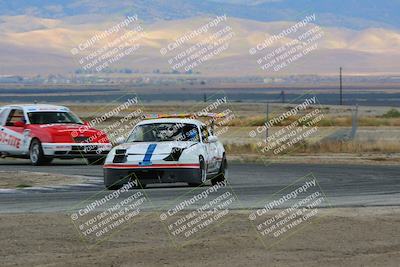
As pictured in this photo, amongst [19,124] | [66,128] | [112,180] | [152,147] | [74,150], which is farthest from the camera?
[19,124]

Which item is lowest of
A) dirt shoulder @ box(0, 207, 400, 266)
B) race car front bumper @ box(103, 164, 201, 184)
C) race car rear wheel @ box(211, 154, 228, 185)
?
race car rear wheel @ box(211, 154, 228, 185)

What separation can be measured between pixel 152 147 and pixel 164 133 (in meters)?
0.92

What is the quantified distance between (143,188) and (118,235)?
7090mm

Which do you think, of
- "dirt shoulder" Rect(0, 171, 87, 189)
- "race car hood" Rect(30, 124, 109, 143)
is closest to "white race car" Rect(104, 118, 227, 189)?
"dirt shoulder" Rect(0, 171, 87, 189)

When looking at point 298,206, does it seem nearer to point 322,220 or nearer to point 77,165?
point 322,220

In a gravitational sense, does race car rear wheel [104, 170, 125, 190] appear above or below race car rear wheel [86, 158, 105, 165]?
above

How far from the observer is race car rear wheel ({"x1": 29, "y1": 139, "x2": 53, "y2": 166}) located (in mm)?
29016

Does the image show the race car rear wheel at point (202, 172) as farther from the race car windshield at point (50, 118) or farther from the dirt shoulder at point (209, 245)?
the race car windshield at point (50, 118)

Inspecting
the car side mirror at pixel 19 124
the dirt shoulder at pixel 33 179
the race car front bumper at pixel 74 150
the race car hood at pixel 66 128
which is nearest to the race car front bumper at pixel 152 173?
the dirt shoulder at pixel 33 179

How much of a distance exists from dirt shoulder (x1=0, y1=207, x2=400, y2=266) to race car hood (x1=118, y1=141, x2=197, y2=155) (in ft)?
16.2

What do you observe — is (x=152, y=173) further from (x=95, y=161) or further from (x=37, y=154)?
(x=95, y=161)

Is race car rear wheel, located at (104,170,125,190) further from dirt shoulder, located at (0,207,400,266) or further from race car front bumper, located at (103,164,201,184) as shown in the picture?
dirt shoulder, located at (0,207,400,266)

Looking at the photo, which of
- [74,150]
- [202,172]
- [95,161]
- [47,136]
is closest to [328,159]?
[95,161]

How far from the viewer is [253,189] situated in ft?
67.8
